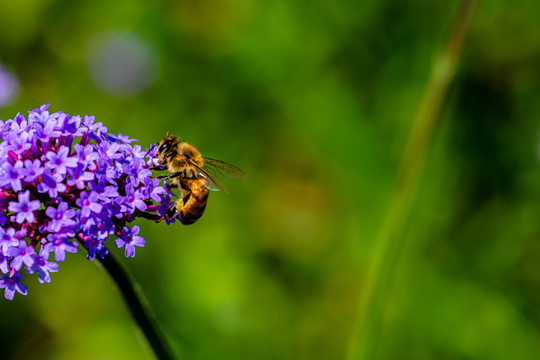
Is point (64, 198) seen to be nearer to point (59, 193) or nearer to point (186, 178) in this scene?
point (59, 193)

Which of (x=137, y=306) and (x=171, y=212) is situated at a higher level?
(x=171, y=212)

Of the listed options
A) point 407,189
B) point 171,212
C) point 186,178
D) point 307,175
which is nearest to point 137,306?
point 171,212

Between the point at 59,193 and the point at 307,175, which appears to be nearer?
the point at 59,193

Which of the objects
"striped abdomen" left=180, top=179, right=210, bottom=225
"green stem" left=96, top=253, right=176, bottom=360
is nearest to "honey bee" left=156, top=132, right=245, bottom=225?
"striped abdomen" left=180, top=179, right=210, bottom=225

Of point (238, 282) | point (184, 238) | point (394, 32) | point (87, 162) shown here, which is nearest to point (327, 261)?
point (238, 282)

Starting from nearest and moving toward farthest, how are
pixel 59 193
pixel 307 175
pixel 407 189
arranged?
1. pixel 59 193
2. pixel 407 189
3. pixel 307 175

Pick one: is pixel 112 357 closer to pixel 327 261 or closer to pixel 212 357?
pixel 212 357

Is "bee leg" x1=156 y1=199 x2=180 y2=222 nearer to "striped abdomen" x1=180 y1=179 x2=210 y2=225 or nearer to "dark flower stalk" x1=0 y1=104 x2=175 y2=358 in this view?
"striped abdomen" x1=180 y1=179 x2=210 y2=225

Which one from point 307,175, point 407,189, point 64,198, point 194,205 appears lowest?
point 407,189
